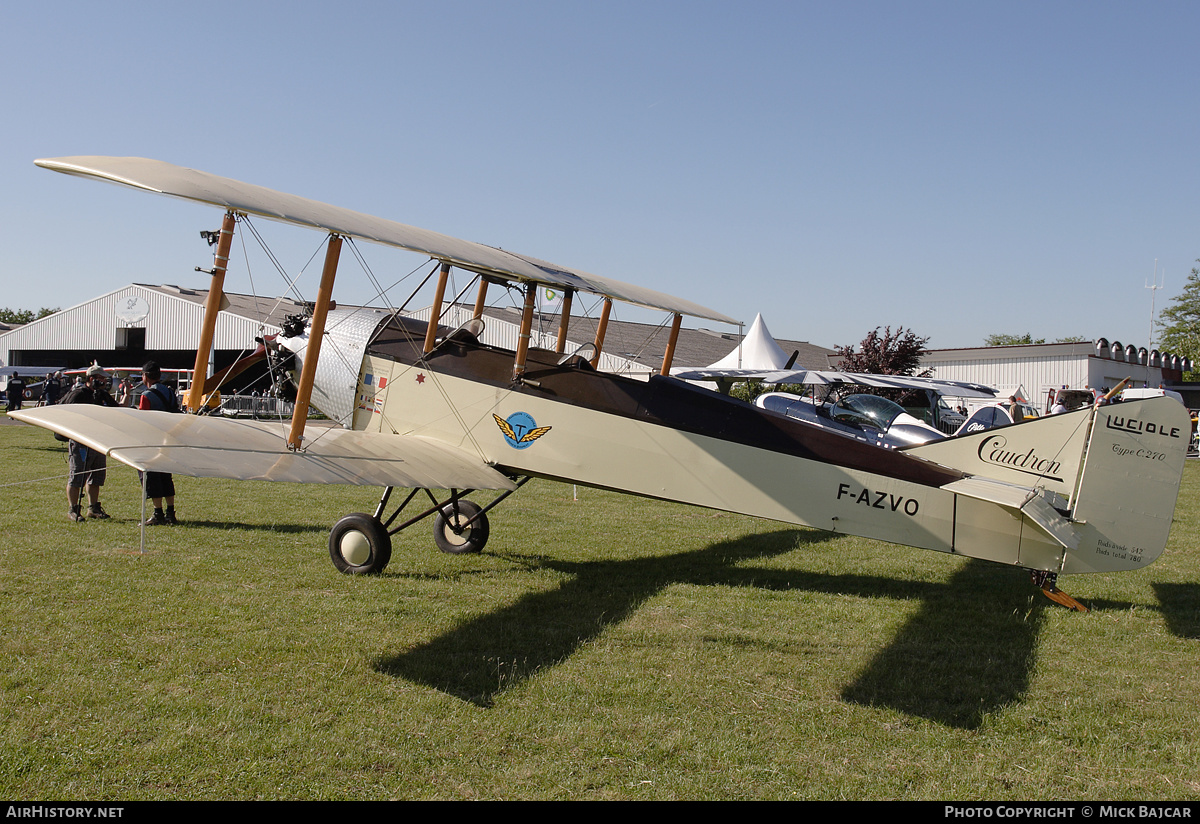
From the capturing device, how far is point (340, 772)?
10.2 feet

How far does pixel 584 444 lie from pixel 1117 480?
351 centimetres

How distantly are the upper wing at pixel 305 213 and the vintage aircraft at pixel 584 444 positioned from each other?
0.02 meters

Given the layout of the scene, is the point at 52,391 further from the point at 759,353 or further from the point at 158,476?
the point at 759,353

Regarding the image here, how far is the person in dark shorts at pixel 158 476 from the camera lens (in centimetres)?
784

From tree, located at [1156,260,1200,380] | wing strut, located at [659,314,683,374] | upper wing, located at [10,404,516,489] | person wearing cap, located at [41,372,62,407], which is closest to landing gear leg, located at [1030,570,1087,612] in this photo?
wing strut, located at [659,314,683,374]

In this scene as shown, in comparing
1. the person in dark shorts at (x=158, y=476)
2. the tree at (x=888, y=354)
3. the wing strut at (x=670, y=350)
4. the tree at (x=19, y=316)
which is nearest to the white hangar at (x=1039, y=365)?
the tree at (x=888, y=354)

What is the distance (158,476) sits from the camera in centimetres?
770

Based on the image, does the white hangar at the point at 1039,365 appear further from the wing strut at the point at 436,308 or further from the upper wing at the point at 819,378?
the wing strut at the point at 436,308

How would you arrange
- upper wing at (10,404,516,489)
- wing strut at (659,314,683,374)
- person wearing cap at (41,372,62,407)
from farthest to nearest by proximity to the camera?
1. person wearing cap at (41,372,62,407)
2. wing strut at (659,314,683,374)
3. upper wing at (10,404,516,489)

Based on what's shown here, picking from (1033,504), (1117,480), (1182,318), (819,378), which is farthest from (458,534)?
(1182,318)

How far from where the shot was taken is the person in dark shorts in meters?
7.84

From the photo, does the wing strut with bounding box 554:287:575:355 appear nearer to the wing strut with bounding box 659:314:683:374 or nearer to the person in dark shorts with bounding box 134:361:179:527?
the wing strut with bounding box 659:314:683:374

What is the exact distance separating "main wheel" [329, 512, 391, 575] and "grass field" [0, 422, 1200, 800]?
0.19 m

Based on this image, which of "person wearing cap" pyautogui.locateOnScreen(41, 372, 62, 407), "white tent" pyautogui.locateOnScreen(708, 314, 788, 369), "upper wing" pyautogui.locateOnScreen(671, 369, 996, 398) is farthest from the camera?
"white tent" pyautogui.locateOnScreen(708, 314, 788, 369)
